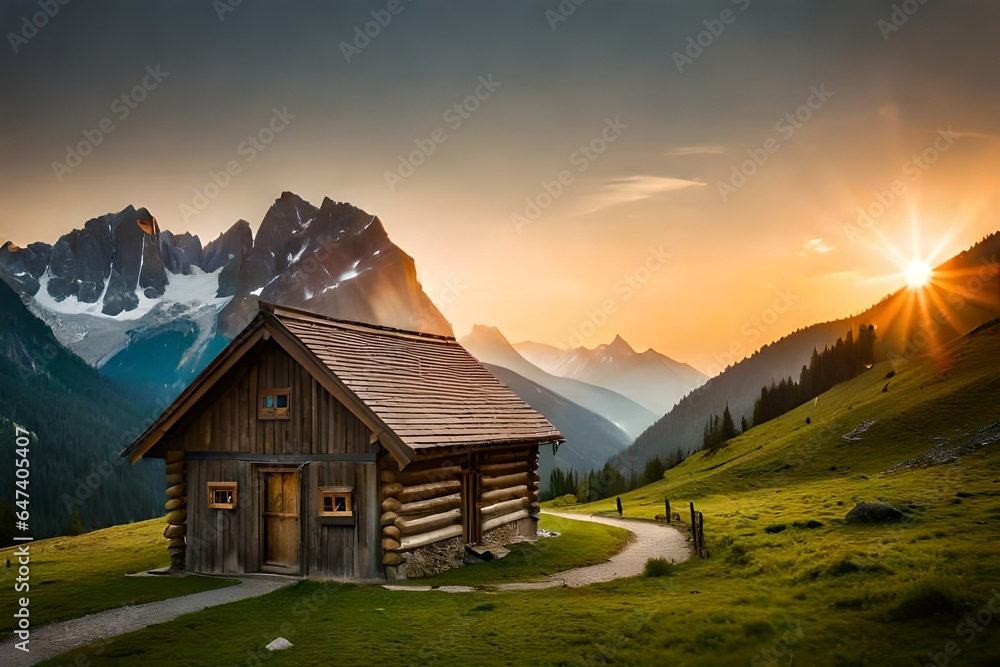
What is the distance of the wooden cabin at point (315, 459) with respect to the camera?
20.3 m

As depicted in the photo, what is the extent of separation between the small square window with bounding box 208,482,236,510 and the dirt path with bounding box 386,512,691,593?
6.44 meters

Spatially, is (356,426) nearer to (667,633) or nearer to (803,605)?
(667,633)

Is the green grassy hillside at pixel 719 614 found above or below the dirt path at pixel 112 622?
above

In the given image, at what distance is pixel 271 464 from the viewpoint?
854 inches

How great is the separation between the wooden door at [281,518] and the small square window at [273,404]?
5.76 feet

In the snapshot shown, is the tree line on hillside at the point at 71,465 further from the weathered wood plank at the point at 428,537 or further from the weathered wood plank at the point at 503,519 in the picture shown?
the weathered wood plank at the point at 428,537

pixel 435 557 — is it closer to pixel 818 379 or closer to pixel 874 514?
pixel 874 514

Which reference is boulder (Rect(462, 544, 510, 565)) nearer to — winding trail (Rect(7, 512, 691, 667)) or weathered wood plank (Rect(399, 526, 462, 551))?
weathered wood plank (Rect(399, 526, 462, 551))

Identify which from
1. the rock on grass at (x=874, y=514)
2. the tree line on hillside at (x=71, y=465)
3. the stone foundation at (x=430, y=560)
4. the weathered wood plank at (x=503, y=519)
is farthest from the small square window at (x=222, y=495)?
the tree line on hillside at (x=71, y=465)

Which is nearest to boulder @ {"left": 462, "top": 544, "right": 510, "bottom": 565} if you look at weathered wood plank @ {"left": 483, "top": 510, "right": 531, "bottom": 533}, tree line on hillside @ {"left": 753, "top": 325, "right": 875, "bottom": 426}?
weathered wood plank @ {"left": 483, "top": 510, "right": 531, "bottom": 533}

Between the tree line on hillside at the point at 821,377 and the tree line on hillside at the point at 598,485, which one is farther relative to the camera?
the tree line on hillside at the point at 821,377

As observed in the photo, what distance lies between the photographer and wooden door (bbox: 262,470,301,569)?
21.5m

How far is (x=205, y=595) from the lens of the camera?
18938 millimetres

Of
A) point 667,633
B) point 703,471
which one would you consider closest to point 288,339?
point 667,633
